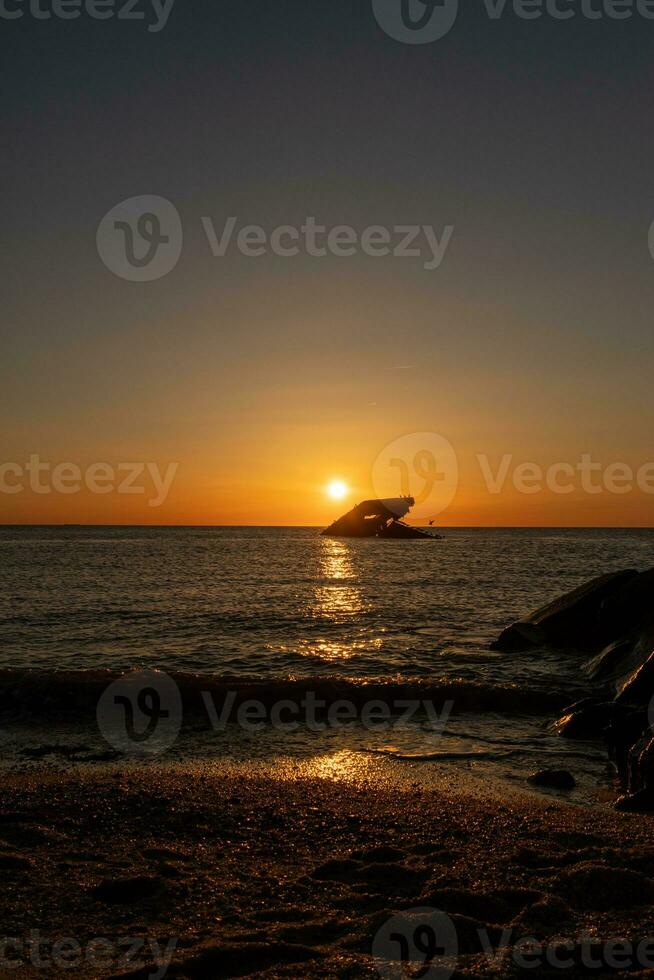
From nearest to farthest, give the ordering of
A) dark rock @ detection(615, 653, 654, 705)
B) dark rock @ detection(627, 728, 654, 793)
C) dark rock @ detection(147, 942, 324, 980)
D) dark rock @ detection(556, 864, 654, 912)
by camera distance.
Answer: dark rock @ detection(147, 942, 324, 980) < dark rock @ detection(556, 864, 654, 912) < dark rock @ detection(627, 728, 654, 793) < dark rock @ detection(615, 653, 654, 705)

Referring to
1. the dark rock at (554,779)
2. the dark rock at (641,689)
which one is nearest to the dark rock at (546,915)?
the dark rock at (554,779)

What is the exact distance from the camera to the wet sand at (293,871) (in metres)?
5.02

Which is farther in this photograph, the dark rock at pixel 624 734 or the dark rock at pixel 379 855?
the dark rock at pixel 624 734

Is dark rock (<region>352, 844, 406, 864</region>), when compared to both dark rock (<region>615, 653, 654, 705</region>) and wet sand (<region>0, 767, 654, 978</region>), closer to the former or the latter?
wet sand (<region>0, 767, 654, 978</region>)

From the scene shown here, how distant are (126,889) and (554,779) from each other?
5789 mm

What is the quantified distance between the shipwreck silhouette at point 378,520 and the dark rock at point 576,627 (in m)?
129

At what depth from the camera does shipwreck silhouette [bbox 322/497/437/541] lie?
15025 centimetres

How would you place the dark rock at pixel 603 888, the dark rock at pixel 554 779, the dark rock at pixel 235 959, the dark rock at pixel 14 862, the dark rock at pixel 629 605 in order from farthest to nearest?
1. the dark rock at pixel 629 605
2. the dark rock at pixel 554 779
3. the dark rock at pixel 14 862
4. the dark rock at pixel 603 888
5. the dark rock at pixel 235 959

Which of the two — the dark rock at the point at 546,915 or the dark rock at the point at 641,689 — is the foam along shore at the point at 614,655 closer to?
the dark rock at the point at 641,689

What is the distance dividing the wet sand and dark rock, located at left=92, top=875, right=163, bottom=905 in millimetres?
17

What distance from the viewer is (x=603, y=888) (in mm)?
5812

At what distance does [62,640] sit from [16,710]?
8490 millimetres

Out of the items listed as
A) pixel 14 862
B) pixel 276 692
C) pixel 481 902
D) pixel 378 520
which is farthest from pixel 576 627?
pixel 378 520

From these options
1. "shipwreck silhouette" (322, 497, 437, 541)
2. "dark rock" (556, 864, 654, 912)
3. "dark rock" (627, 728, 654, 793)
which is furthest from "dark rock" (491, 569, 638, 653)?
"shipwreck silhouette" (322, 497, 437, 541)
